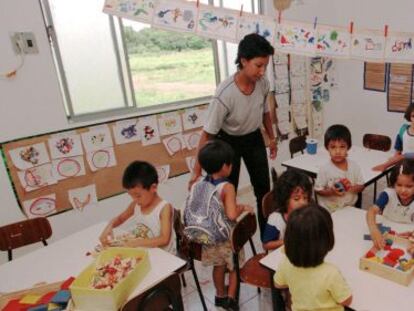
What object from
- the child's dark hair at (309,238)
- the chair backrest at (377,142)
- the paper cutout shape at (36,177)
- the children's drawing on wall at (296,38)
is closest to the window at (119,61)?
the paper cutout shape at (36,177)

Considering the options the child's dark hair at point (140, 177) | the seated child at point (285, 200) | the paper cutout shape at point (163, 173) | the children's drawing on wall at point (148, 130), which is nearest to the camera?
the seated child at point (285, 200)

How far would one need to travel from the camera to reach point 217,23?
2510 mm

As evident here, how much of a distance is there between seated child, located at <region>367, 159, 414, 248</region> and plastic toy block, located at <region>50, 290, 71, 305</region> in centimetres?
146

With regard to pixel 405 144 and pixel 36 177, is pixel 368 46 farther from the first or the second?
pixel 36 177

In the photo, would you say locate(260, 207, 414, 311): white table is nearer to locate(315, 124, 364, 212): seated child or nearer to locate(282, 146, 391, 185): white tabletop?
locate(315, 124, 364, 212): seated child

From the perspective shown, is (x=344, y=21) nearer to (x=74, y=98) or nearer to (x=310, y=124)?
(x=310, y=124)

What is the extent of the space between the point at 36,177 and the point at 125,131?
83cm

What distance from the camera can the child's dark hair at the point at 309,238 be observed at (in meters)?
1.23

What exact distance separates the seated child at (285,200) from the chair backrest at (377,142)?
194cm

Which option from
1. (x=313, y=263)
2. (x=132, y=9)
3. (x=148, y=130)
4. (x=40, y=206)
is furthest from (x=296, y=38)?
(x=40, y=206)

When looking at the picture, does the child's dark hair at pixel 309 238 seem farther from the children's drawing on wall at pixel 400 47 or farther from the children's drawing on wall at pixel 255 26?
the children's drawing on wall at pixel 400 47

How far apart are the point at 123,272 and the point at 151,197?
0.56 metres

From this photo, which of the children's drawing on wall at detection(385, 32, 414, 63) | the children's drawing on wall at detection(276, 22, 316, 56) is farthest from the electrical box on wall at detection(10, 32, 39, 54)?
the children's drawing on wall at detection(385, 32, 414, 63)

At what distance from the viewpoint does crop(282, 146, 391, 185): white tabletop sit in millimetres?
2773
